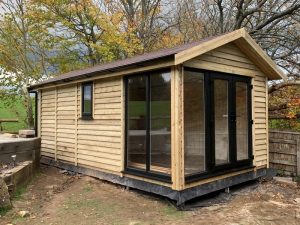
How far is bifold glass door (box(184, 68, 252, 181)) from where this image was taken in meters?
6.23

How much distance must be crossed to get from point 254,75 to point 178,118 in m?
3.07

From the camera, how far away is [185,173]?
19.8 ft

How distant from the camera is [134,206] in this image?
619 centimetres

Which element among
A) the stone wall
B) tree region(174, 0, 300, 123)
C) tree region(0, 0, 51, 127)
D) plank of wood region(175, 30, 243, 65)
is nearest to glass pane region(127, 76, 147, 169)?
plank of wood region(175, 30, 243, 65)

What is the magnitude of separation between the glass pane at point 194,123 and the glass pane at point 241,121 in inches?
51.4

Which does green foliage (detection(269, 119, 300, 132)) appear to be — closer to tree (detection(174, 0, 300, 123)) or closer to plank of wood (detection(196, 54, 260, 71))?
tree (detection(174, 0, 300, 123))

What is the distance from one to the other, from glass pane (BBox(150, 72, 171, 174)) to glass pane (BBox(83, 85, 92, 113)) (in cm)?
249

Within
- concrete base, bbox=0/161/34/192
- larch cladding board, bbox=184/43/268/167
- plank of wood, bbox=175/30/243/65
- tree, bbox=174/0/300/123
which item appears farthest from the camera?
tree, bbox=174/0/300/123

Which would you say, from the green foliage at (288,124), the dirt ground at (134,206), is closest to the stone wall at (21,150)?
the dirt ground at (134,206)

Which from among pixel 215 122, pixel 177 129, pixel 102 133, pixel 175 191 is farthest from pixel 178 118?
pixel 102 133

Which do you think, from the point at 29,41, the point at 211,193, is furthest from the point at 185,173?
the point at 29,41

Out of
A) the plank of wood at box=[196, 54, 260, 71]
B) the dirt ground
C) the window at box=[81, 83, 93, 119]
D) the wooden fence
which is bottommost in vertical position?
the dirt ground

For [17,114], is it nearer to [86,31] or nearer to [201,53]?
[86,31]

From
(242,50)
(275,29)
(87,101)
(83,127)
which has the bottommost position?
(83,127)
